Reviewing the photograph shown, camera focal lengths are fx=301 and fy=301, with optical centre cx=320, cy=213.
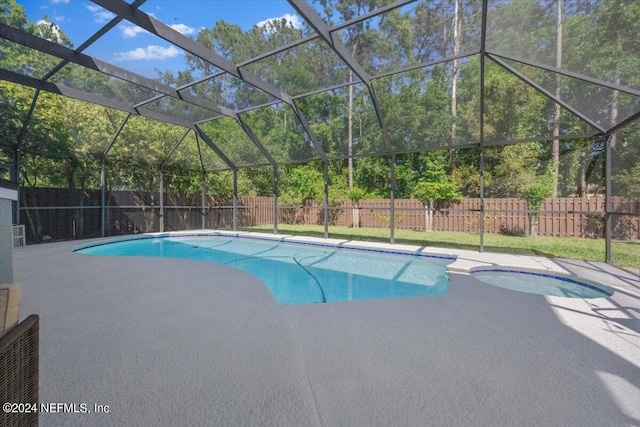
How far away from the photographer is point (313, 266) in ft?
21.9

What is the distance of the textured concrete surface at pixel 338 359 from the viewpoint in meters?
1.58

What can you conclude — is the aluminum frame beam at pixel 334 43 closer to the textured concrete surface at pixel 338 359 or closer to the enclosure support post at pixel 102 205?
the textured concrete surface at pixel 338 359

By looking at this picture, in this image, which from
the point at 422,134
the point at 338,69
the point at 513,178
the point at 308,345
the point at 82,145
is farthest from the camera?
the point at 513,178

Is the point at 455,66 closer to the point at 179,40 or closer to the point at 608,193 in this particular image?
the point at 608,193

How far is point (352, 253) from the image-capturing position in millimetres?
7762

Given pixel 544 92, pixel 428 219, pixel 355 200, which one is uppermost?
pixel 544 92

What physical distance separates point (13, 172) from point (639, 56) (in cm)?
1233

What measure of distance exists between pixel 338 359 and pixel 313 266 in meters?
4.58

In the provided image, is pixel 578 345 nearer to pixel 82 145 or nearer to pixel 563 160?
pixel 563 160

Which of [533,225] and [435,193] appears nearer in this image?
[533,225]

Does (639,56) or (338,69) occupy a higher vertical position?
(338,69)

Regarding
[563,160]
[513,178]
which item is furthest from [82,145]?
[513,178]

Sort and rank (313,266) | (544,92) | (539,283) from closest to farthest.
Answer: (539,283)
(544,92)
(313,266)

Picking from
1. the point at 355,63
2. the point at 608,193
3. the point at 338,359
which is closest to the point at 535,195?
the point at 608,193
